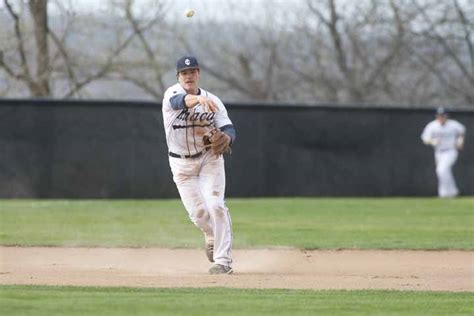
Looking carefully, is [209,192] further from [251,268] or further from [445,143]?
[445,143]

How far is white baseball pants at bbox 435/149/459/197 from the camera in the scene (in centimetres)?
2548

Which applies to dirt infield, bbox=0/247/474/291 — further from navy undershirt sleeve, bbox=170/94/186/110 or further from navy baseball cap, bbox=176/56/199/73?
navy baseball cap, bbox=176/56/199/73

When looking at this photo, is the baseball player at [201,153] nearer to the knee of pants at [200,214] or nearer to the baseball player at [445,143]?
the knee of pants at [200,214]

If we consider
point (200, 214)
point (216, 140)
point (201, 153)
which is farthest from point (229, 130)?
point (200, 214)

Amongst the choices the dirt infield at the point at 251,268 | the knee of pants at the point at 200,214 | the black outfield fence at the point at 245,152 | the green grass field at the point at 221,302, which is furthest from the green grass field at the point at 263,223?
the green grass field at the point at 221,302

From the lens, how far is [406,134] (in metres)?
26.6

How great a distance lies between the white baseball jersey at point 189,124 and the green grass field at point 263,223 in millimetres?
3625

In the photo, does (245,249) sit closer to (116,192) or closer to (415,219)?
(415,219)

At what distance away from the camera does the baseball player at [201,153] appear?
34.5 ft

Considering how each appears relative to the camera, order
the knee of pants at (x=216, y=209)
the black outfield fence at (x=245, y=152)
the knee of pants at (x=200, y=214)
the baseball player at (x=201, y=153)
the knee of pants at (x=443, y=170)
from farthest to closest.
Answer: the knee of pants at (x=443, y=170), the black outfield fence at (x=245, y=152), the knee of pants at (x=200, y=214), the knee of pants at (x=216, y=209), the baseball player at (x=201, y=153)

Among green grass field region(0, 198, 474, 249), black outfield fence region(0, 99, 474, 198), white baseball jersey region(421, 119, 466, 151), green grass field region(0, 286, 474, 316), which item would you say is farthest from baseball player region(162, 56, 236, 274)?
white baseball jersey region(421, 119, 466, 151)

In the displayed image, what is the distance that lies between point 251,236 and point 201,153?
4995 mm

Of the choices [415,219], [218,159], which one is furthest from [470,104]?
[218,159]

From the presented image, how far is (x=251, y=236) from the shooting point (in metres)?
15.6
